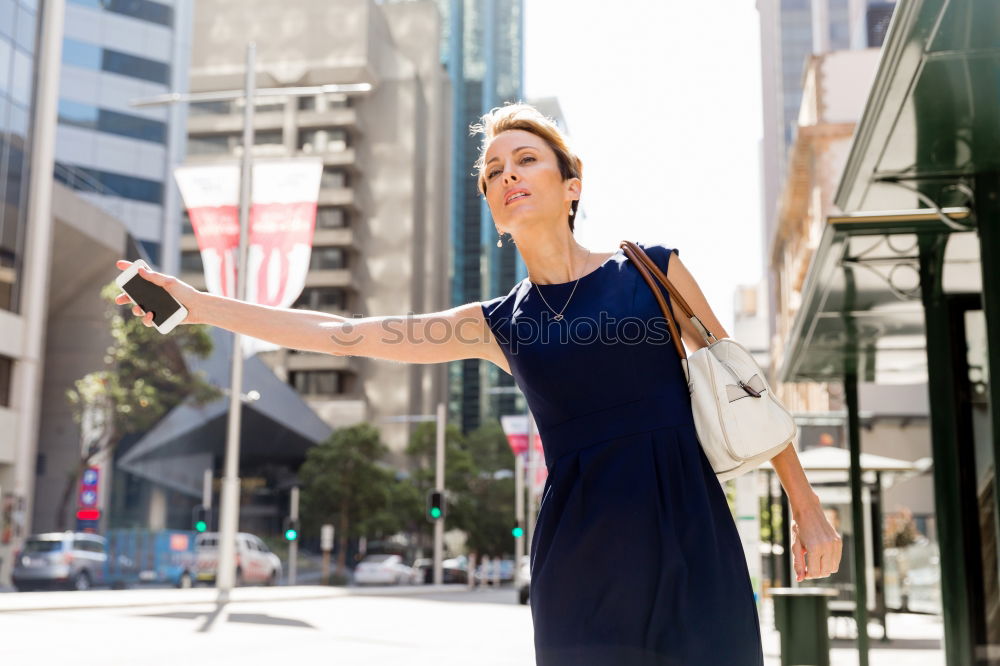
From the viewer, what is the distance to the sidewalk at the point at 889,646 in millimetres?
13031

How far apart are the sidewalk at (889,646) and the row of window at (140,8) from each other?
54.5 meters

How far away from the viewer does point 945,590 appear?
27.7ft

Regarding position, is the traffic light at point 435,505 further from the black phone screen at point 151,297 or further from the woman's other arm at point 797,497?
the woman's other arm at point 797,497

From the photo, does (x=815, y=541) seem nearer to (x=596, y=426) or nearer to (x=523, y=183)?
(x=596, y=426)

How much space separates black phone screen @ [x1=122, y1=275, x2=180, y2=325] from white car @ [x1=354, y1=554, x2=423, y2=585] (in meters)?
45.0

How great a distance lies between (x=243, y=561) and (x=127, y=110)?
34570 mm

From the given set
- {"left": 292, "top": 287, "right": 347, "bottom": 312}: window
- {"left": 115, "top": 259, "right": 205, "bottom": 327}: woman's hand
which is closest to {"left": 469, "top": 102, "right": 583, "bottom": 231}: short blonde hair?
{"left": 115, "top": 259, "right": 205, "bottom": 327}: woman's hand

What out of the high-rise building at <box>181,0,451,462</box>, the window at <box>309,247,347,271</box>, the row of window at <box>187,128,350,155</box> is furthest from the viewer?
the row of window at <box>187,128,350,155</box>

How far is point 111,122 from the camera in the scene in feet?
216

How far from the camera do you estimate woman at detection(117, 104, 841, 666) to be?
2.18 metres

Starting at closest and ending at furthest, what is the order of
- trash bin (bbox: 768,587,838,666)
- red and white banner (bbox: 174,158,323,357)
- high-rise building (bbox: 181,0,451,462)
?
trash bin (bbox: 768,587,838,666), red and white banner (bbox: 174,158,323,357), high-rise building (bbox: 181,0,451,462)

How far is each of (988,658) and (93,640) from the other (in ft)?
27.9

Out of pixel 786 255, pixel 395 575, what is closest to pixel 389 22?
pixel 786 255

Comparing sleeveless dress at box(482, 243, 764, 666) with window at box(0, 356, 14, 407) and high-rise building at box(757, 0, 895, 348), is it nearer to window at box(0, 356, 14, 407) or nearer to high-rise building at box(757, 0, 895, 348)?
window at box(0, 356, 14, 407)
